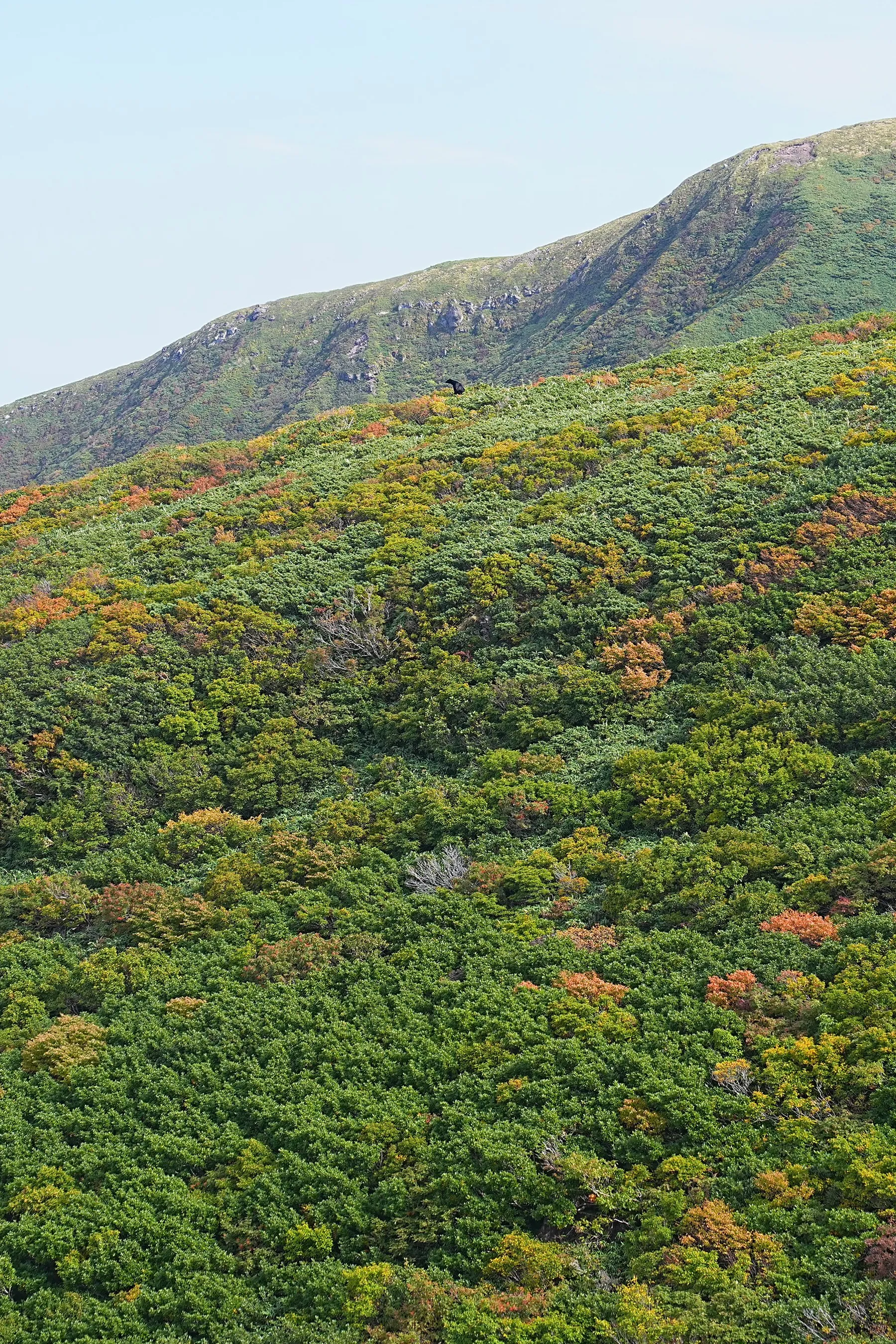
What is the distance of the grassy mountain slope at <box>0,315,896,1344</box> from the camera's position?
11.0m

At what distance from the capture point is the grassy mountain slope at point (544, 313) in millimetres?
104312

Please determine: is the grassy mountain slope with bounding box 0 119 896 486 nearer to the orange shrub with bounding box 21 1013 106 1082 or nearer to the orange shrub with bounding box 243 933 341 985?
the orange shrub with bounding box 243 933 341 985

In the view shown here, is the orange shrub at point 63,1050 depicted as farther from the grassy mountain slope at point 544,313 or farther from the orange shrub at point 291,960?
the grassy mountain slope at point 544,313

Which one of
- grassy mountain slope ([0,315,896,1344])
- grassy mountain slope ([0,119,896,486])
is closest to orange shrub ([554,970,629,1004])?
grassy mountain slope ([0,315,896,1344])

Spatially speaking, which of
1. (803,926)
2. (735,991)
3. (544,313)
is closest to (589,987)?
(735,991)

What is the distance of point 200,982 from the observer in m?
16.5

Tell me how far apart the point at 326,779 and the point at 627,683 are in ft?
23.5

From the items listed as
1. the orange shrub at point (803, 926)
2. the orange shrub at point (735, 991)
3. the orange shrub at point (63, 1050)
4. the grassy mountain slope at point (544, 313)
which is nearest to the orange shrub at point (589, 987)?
the orange shrub at point (735, 991)

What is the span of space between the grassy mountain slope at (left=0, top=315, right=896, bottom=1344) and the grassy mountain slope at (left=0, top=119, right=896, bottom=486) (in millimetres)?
76989

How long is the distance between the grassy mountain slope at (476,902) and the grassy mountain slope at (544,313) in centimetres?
7699

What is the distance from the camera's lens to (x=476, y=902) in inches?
671

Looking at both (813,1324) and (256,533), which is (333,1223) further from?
(256,533)

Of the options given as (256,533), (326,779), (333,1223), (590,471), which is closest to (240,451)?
(256,533)

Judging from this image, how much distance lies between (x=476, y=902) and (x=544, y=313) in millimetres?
155167
